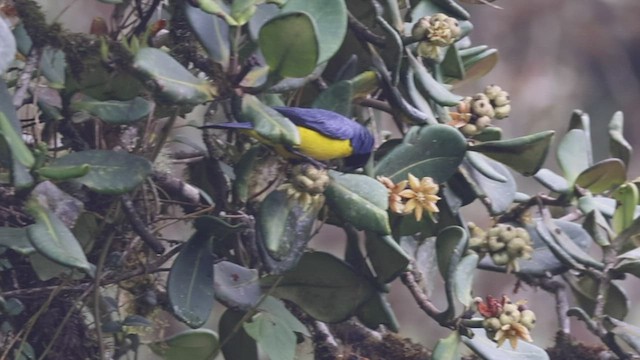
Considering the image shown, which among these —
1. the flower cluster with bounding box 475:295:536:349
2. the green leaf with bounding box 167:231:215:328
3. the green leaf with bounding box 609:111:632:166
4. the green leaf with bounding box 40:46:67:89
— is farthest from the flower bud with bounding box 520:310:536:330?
the green leaf with bounding box 40:46:67:89

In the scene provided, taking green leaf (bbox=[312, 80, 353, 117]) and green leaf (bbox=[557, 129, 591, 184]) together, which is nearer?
green leaf (bbox=[312, 80, 353, 117])

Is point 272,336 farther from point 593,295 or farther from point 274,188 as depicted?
point 593,295

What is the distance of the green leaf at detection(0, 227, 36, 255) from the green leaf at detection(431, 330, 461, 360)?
0.45 m

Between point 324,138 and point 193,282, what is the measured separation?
0.70ft

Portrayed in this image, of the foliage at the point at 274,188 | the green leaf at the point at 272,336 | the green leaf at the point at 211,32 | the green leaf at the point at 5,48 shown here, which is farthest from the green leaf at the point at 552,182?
the green leaf at the point at 5,48

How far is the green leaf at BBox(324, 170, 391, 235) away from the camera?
1.01 m

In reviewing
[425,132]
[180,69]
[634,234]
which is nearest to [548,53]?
[634,234]

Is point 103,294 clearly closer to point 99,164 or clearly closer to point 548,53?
point 99,164

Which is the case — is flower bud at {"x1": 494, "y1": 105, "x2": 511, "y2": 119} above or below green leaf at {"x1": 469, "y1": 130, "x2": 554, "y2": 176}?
above

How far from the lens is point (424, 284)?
1.27 m

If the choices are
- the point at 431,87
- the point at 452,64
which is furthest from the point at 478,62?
the point at 431,87

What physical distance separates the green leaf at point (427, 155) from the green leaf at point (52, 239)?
1.23 ft

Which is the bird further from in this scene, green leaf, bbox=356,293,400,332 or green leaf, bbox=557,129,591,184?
green leaf, bbox=557,129,591,184

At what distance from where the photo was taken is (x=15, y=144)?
89 cm
